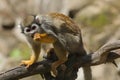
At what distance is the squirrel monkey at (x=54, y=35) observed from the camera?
394 centimetres

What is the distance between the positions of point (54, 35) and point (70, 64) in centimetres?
30

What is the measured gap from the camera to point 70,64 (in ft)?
13.2

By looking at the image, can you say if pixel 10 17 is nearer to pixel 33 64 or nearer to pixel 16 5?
pixel 16 5

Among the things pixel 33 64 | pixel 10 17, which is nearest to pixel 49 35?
pixel 33 64

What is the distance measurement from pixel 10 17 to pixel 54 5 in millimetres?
1110

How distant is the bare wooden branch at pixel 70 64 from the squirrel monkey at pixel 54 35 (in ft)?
0.21

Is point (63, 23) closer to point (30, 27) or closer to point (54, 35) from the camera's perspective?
point (54, 35)

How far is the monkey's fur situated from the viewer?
3.95 m

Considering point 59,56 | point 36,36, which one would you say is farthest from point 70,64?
point 36,36

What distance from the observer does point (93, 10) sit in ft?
29.7

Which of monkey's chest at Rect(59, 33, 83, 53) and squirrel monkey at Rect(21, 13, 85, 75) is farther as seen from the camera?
monkey's chest at Rect(59, 33, 83, 53)

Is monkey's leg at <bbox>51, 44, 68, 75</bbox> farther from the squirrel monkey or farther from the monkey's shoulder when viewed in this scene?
the monkey's shoulder

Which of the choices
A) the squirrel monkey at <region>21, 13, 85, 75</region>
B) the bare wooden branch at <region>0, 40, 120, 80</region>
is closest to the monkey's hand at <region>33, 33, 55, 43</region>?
the squirrel monkey at <region>21, 13, 85, 75</region>

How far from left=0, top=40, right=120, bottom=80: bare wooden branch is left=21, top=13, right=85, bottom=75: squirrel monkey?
0.21ft
